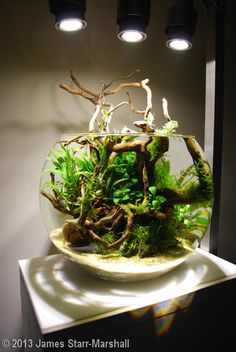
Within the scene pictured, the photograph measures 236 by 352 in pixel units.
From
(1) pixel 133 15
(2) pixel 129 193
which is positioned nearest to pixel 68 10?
(1) pixel 133 15

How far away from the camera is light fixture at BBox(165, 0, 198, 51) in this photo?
93 centimetres

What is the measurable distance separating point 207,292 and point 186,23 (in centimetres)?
87

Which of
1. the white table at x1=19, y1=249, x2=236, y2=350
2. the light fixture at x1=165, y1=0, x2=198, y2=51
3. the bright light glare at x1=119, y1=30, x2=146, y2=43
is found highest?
the light fixture at x1=165, y1=0, x2=198, y2=51

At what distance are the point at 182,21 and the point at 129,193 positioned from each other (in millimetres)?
625

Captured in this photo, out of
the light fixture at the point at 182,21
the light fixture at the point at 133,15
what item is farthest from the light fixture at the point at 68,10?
the light fixture at the point at 182,21

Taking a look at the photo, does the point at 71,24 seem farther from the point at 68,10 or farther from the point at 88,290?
the point at 88,290

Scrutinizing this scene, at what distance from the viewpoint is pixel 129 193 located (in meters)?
0.82

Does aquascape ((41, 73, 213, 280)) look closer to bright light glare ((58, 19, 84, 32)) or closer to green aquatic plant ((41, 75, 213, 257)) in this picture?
green aquatic plant ((41, 75, 213, 257))

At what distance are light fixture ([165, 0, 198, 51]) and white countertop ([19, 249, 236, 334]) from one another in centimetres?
78

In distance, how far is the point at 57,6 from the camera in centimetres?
81

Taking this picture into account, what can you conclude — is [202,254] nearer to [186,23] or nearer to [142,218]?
[142,218]

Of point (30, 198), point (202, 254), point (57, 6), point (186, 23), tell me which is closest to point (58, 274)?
point (30, 198)

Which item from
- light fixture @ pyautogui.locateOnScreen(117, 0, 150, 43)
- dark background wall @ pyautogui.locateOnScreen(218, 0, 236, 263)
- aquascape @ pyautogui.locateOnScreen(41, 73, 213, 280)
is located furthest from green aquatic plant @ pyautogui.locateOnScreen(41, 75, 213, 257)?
dark background wall @ pyautogui.locateOnScreen(218, 0, 236, 263)

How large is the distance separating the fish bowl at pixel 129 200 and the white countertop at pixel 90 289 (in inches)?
1.5
